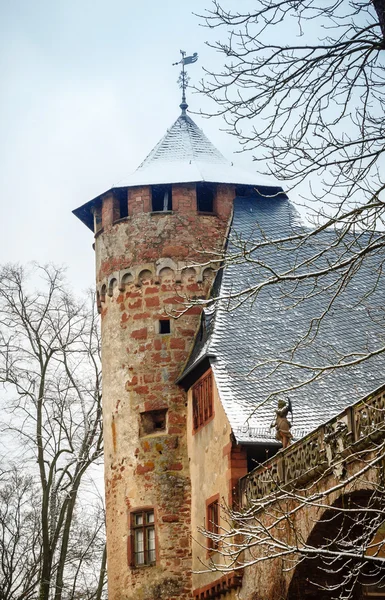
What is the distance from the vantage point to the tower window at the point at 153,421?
974 inches

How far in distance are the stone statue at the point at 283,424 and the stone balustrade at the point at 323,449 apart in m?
0.59

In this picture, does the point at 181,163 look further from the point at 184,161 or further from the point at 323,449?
the point at 323,449

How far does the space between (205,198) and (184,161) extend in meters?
1.04

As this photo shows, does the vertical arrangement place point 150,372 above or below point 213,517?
above

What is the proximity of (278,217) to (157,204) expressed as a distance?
2.59 meters

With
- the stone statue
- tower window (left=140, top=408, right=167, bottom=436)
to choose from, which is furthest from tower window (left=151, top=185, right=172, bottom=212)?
the stone statue

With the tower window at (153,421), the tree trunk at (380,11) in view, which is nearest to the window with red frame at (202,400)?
the tower window at (153,421)

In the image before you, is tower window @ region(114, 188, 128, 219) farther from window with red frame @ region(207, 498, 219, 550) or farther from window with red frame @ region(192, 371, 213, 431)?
window with red frame @ region(207, 498, 219, 550)

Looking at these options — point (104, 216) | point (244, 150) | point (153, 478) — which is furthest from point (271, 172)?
point (104, 216)

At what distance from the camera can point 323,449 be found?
17.0 m

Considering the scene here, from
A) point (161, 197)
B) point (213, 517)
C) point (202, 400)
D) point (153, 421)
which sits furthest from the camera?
point (161, 197)

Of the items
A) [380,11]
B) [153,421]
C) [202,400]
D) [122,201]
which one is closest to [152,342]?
[153,421]

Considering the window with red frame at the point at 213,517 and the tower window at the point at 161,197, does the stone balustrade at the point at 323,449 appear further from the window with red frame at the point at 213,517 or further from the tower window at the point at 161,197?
the tower window at the point at 161,197

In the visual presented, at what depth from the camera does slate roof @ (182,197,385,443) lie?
21.5 metres
